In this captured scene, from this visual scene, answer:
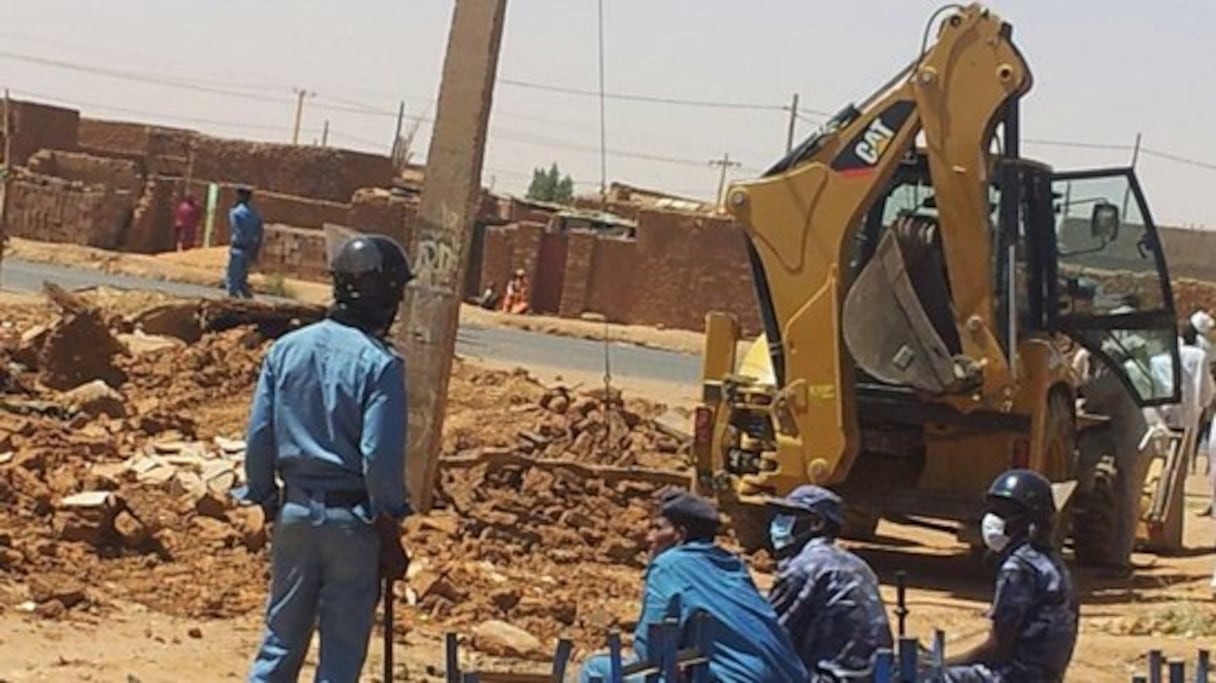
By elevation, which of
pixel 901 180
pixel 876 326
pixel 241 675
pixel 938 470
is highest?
pixel 901 180

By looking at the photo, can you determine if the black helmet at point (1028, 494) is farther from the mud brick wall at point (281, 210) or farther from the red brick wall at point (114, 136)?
the red brick wall at point (114, 136)

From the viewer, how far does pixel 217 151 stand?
5134cm

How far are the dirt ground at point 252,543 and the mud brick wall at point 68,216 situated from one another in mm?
27570

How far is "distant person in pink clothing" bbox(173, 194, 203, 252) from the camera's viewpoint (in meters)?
45.9

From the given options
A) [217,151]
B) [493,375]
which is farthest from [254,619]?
[217,151]

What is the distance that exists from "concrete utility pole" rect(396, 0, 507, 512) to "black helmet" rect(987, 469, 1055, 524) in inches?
227

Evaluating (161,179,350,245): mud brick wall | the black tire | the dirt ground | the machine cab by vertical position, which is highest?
the machine cab

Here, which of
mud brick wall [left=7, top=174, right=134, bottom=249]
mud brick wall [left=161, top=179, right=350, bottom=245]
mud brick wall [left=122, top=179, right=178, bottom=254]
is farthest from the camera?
mud brick wall [left=161, top=179, right=350, bottom=245]

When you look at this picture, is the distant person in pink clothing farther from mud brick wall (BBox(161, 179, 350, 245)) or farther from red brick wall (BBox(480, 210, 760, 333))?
red brick wall (BBox(480, 210, 760, 333))

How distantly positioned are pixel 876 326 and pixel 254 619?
450 cm

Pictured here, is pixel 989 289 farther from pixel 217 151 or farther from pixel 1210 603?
pixel 217 151

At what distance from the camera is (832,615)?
6.68m

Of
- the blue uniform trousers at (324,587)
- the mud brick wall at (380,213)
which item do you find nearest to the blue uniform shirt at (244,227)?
the mud brick wall at (380,213)

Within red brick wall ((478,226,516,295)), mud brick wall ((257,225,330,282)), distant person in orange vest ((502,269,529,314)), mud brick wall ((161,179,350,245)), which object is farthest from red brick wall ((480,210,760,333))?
mud brick wall ((161,179,350,245))
